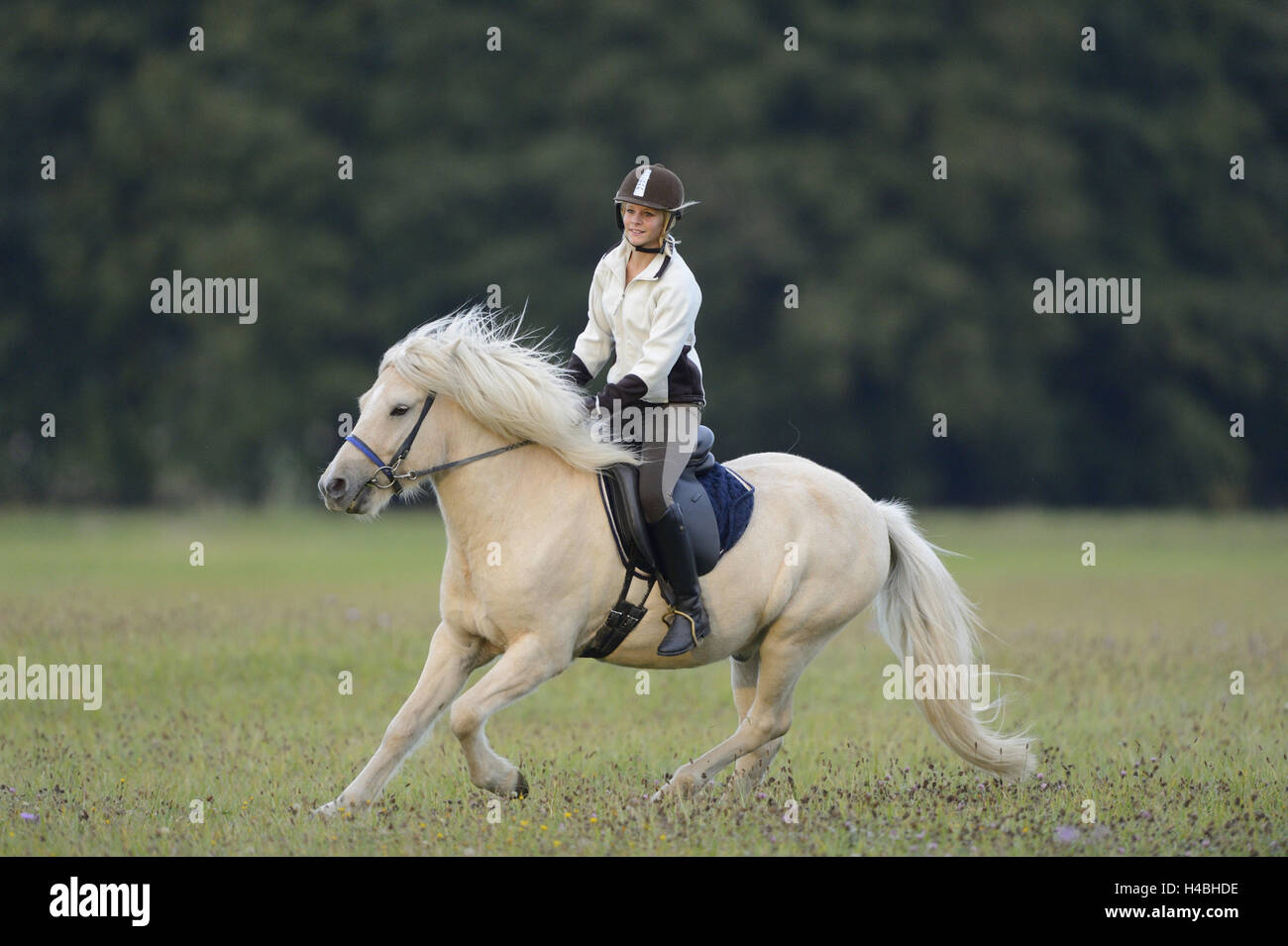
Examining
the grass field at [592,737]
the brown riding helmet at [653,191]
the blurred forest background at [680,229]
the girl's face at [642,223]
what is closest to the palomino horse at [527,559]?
the grass field at [592,737]

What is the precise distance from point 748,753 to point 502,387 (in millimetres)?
2284

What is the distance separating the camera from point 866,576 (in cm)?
813

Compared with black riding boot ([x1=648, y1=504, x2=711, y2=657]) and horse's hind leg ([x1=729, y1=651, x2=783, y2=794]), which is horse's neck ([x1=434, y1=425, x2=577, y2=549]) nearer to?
black riding boot ([x1=648, y1=504, x2=711, y2=657])

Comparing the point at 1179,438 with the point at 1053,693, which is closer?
the point at 1053,693

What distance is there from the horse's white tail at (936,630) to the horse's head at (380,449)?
273 centimetres

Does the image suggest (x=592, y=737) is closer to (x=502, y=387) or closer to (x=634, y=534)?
(x=634, y=534)

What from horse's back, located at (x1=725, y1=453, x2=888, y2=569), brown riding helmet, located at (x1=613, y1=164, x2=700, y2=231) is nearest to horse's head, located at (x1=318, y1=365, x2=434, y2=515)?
brown riding helmet, located at (x1=613, y1=164, x2=700, y2=231)

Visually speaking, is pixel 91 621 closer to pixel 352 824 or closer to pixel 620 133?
pixel 352 824

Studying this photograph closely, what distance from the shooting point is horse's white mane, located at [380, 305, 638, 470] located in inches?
280

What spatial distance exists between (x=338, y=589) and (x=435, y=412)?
33.6 ft

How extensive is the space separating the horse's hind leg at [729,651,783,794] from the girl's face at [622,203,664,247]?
233 centimetres

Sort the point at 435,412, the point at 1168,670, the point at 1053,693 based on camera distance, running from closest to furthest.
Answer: the point at 435,412
the point at 1053,693
the point at 1168,670

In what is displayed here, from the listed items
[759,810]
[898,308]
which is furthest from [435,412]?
[898,308]

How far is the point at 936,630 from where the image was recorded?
328 inches
